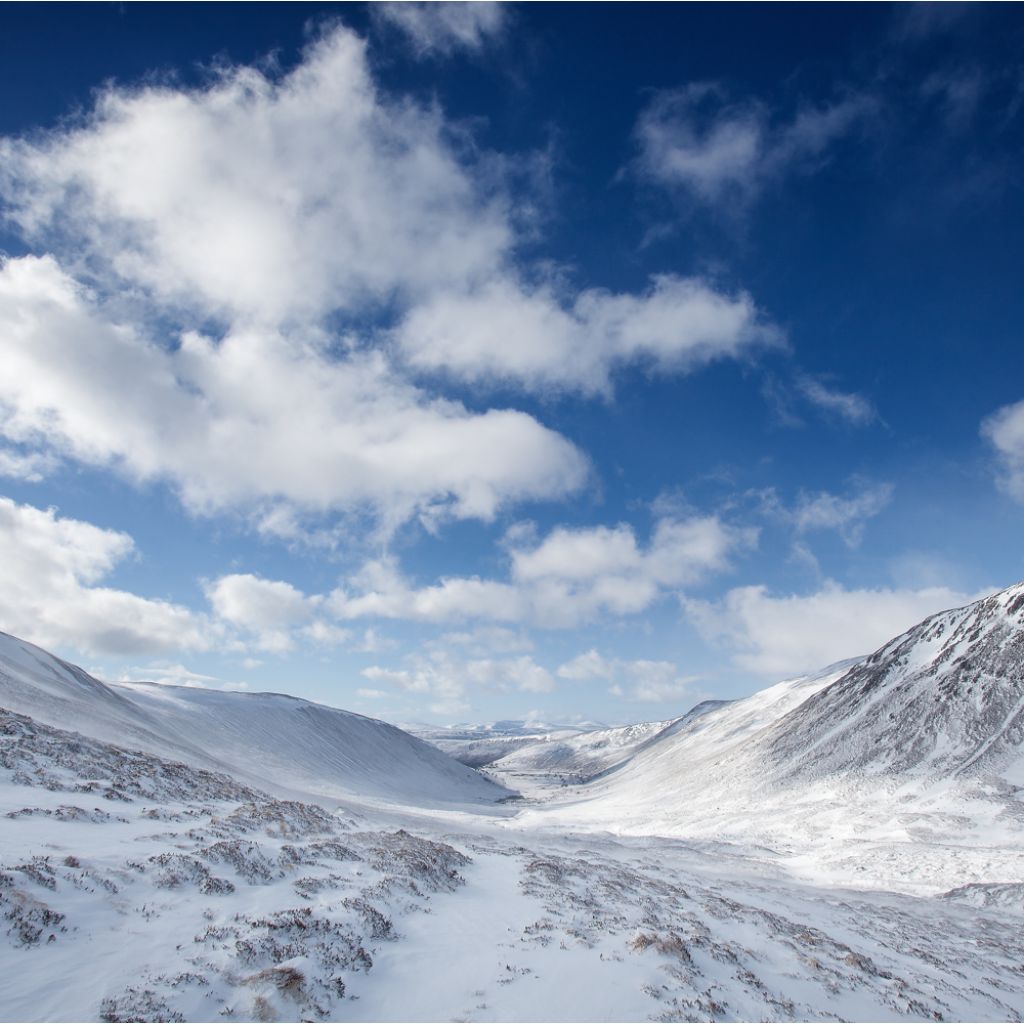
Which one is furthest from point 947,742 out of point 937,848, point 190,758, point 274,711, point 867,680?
point 274,711

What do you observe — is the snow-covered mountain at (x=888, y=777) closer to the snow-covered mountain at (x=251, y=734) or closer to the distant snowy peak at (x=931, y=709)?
the distant snowy peak at (x=931, y=709)

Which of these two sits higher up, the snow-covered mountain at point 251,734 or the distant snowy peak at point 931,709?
the distant snowy peak at point 931,709

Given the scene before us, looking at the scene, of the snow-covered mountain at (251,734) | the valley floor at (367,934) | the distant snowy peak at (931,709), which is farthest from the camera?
the distant snowy peak at (931,709)

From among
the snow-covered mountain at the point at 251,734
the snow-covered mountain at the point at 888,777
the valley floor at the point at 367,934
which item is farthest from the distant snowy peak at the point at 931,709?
the snow-covered mountain at the point at 251,734

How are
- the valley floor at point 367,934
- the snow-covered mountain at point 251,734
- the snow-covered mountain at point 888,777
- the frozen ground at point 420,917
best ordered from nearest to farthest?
the valley floor at point 367,934, the frozen ground at point 420,917, the snow-covered mountain at point 888,777, the snow-covered mountain at point 251,734

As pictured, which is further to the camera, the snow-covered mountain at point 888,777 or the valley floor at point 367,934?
the snow-covered mountain at point 888,777

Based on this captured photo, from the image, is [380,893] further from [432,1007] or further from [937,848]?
[937,848]

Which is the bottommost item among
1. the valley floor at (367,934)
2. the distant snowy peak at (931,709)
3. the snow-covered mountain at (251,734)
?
the snow-covered mountain at (251,734)
